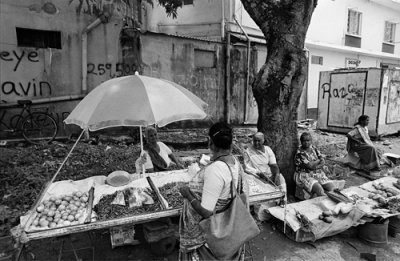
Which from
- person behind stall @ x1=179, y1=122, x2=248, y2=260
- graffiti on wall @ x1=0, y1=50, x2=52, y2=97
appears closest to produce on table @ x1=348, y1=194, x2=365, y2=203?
person behind stall @ x1=179, y1=122, x2=248, y2=260

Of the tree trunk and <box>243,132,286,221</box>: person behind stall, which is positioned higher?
the tree trunk

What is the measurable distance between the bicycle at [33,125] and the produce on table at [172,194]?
5407 millimetres

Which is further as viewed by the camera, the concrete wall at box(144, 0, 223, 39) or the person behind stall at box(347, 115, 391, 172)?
the concrete wall at box(144, 0, 223, 39)

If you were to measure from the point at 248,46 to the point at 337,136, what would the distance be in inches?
175

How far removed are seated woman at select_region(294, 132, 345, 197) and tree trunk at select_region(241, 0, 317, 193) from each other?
230mm

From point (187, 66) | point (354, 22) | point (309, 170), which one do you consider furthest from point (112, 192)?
point (354, 22)

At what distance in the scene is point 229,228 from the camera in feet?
6.93

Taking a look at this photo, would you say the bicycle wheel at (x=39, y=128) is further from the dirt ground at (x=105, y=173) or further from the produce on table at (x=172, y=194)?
the produce on table at (x=172, y=194)

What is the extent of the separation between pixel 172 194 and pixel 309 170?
2.43 metres

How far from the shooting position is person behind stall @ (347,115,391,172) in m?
5.96

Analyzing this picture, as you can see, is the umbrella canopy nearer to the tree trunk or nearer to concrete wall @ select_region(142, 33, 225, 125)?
the tree trunk

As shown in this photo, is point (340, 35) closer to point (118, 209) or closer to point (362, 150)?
point (362, 150)

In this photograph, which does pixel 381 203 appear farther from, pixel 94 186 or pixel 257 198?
pixel 94 186

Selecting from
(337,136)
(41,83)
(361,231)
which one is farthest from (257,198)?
(337,136)
